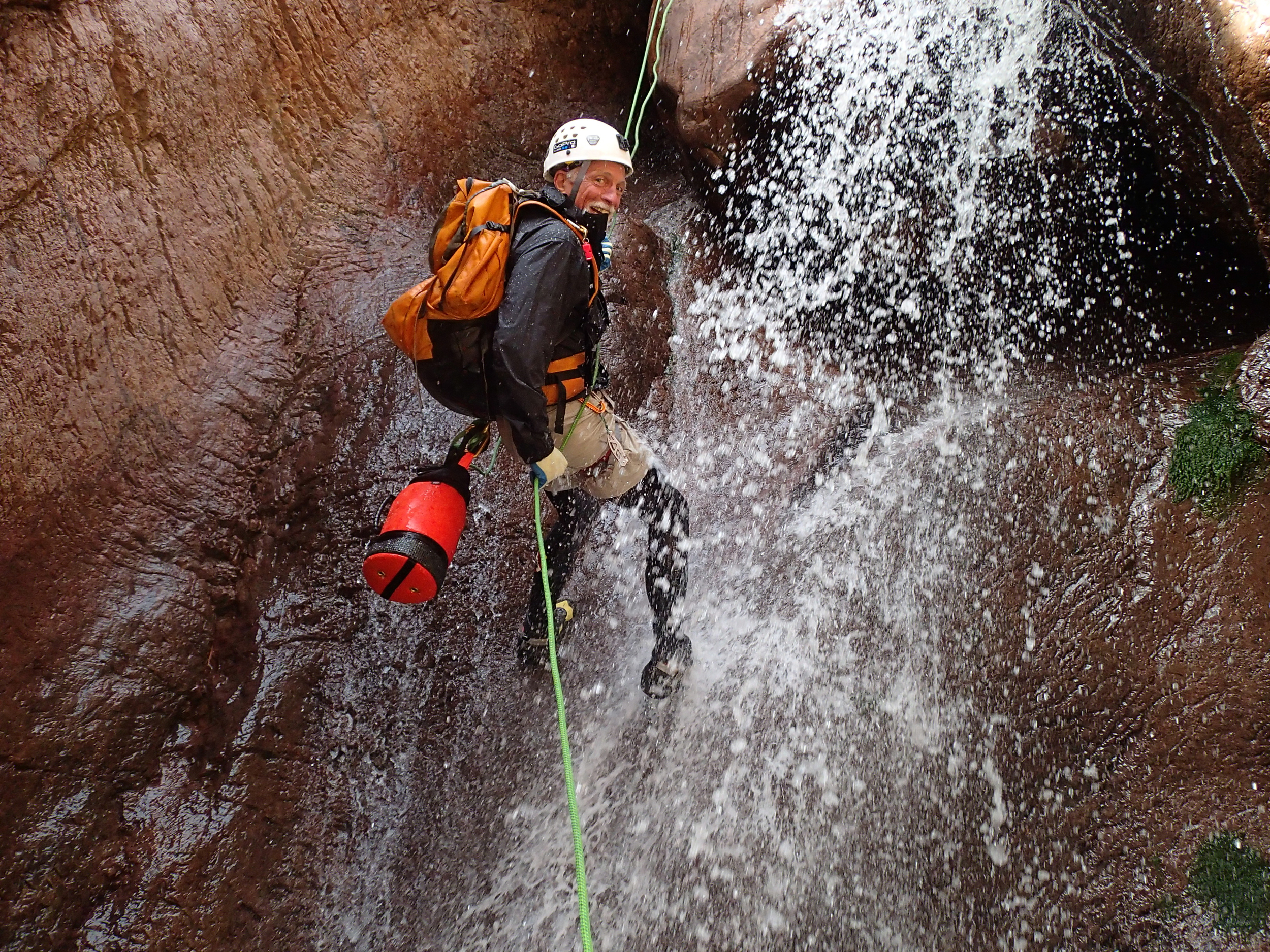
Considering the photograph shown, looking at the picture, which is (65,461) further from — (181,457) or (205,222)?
(205,222)

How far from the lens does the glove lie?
2.68 metres

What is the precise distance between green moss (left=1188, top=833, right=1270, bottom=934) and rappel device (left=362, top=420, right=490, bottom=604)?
9.93ft

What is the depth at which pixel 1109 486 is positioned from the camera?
367 cm

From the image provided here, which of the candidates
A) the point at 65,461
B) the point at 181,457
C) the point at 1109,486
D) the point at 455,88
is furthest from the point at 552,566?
the point at 455,88

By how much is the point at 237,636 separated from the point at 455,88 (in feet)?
11.3

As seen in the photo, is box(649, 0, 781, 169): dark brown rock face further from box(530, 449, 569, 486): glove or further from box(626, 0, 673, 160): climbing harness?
box(530, 449, 569, 486): glove

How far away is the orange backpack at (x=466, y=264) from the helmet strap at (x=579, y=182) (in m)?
0.13

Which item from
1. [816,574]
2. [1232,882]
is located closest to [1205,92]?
[816,574]

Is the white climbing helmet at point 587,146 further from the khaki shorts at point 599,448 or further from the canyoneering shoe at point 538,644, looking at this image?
the canyoneering shoe at point 538,644

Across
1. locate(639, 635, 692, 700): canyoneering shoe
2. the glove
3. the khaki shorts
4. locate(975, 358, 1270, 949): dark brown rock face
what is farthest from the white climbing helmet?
locate(975, 358, 1270, 949): dark brown rock face

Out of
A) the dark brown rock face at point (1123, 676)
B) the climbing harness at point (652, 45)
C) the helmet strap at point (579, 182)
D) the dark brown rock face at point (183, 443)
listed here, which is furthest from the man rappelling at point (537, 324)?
the climbing harness at point (652, 45)

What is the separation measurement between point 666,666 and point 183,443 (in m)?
2.28

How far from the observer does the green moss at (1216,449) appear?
333cm

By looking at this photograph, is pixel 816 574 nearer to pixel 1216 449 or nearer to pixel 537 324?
pixel 1216 449
